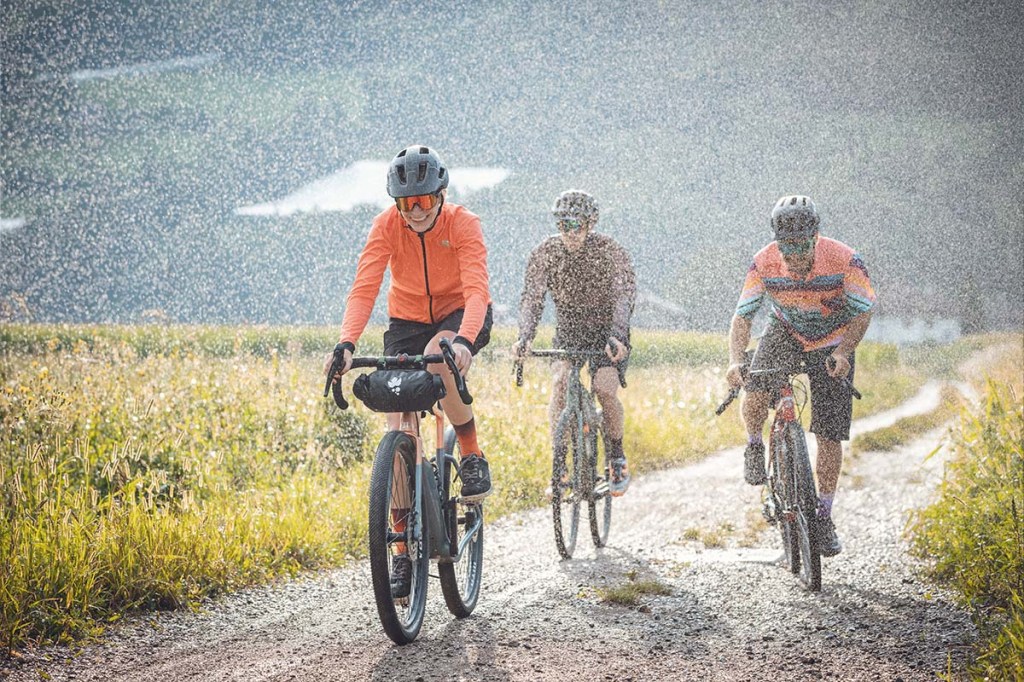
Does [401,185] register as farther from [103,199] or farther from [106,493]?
[103,199]

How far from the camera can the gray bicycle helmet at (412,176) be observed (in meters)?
4.40

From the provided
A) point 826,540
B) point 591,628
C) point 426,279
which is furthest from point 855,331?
point 426,279

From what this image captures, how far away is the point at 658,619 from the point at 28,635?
3.36 metres

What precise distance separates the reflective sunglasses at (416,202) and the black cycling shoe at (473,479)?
4.94ft

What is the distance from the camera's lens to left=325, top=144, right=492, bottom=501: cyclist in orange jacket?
14.5 feet

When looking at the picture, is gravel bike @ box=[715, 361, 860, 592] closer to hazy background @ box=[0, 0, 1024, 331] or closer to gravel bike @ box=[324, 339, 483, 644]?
gravel bike @ box=[324, 339, 483, 644]

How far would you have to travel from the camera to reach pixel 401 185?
4.41 meters

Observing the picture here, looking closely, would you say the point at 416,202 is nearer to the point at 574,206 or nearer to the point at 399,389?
the point at 399,389

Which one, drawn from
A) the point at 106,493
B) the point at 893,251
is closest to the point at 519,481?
the point at 106,493

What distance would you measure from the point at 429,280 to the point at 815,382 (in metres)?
2.74

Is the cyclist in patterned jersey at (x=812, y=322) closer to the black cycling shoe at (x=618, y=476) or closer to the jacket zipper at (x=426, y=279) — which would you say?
the black cycling shoe at (x=618, y=476)

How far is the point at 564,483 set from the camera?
638 centimetres

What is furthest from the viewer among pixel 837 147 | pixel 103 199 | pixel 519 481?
pixel 103 199

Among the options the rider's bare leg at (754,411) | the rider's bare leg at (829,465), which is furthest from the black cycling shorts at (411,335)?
the rider's bare leg at (829,465)
